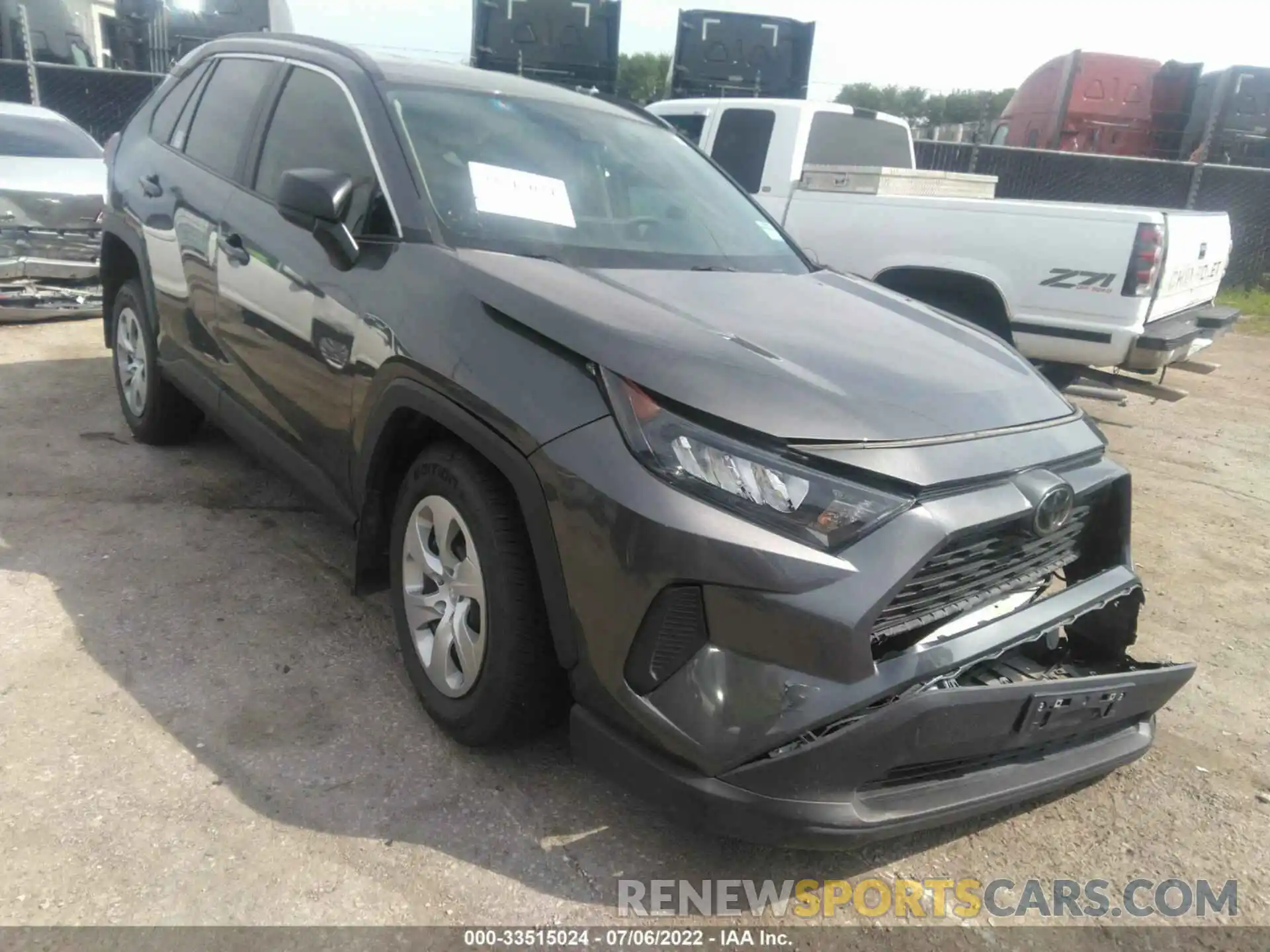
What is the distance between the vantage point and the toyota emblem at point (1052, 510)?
2.23 metres

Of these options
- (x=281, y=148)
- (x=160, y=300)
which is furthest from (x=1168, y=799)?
(x=160, y=300)

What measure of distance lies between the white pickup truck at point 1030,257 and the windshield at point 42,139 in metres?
5.31

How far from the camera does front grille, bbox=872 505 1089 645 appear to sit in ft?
6.80

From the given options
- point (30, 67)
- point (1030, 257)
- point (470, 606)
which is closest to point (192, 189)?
point (470, 606)

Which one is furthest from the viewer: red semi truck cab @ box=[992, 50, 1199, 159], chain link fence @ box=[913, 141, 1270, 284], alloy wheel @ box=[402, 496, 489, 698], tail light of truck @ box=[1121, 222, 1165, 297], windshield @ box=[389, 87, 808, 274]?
red semi truck cab @ box=[992, 50, 1199, 159]

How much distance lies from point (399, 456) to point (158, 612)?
115cm

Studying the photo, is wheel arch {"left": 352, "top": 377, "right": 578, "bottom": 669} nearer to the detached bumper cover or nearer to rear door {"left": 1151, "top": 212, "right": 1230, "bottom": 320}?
the detached bumper cover

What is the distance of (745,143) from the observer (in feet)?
23.5

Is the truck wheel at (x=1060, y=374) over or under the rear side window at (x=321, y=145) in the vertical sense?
under

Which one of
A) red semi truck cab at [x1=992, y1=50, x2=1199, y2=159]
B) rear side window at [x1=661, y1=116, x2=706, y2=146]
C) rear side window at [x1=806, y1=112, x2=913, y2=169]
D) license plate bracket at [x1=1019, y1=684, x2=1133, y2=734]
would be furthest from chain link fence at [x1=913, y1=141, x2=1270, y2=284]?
license plate bracket at [x1=1019, y1=684, x2=1133, y2=734]

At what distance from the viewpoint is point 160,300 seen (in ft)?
13.8

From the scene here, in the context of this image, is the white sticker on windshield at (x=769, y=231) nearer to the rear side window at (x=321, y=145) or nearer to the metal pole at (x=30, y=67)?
the rear side window at (x=321, y=145)

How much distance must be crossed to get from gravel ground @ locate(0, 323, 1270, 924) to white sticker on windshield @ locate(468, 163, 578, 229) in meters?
1.43

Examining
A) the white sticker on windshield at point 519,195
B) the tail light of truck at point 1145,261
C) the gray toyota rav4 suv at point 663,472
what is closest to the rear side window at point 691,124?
the tail light of truck at point 1145,261
